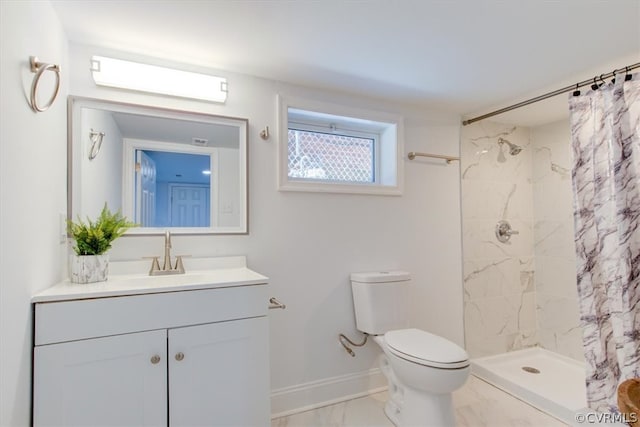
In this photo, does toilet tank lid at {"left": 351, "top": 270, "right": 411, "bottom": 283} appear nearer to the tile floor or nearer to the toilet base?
the toilet base

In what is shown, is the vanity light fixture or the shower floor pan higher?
the vanity light fixture

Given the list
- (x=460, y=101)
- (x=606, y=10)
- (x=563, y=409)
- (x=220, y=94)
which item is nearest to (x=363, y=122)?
(x=460, y=101)

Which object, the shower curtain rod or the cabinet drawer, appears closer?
the cabinet drawer

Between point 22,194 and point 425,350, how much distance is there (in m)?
1.75

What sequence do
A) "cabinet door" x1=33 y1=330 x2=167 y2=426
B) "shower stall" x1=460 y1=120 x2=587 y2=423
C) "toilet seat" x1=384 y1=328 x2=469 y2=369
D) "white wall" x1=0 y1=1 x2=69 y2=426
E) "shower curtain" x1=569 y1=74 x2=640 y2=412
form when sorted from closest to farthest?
"white wall" x1=0 y1=1 x2=69 y2=426
"cabinet door" x1=33 y1=330 x2=167 y2=426
"toilet seat" x1=384 y1=328 x2=469 y2=369
"shower curtain" x1=569 y1=74 x2=640 y2=412
"shower stall" x1=460 y1=120 x2=587 y2=423

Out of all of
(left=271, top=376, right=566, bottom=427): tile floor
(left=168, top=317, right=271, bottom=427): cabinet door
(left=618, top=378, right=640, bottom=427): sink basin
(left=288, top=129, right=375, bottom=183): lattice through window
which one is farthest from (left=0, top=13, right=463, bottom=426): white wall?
(left=618, top=378, right=640, bottom=427): sink basin

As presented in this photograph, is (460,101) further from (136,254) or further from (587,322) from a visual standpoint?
(136,254)

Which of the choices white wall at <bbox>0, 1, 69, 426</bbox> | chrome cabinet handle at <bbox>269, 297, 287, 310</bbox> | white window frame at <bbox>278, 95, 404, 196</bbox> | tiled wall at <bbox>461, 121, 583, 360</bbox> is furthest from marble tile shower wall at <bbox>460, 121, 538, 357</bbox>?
white wall at <bbox>0, 1, 69, 426</bbox>

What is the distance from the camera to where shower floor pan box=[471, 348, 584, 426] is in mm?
1932

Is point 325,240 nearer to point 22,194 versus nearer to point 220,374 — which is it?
point 220,374

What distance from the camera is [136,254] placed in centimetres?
165

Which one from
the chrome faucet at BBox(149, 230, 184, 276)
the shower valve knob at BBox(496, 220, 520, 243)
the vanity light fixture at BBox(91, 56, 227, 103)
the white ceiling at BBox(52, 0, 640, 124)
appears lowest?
the chrome faucet at BBox(149, 230, 184, 276)

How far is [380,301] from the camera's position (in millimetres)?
2033

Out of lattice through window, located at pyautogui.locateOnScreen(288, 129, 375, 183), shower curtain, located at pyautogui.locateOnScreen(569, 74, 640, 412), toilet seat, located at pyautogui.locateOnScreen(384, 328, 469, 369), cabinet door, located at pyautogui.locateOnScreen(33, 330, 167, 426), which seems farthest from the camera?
lattice through window, located at pyautogui.locateOnScreen(288, 129, 375, 183)
